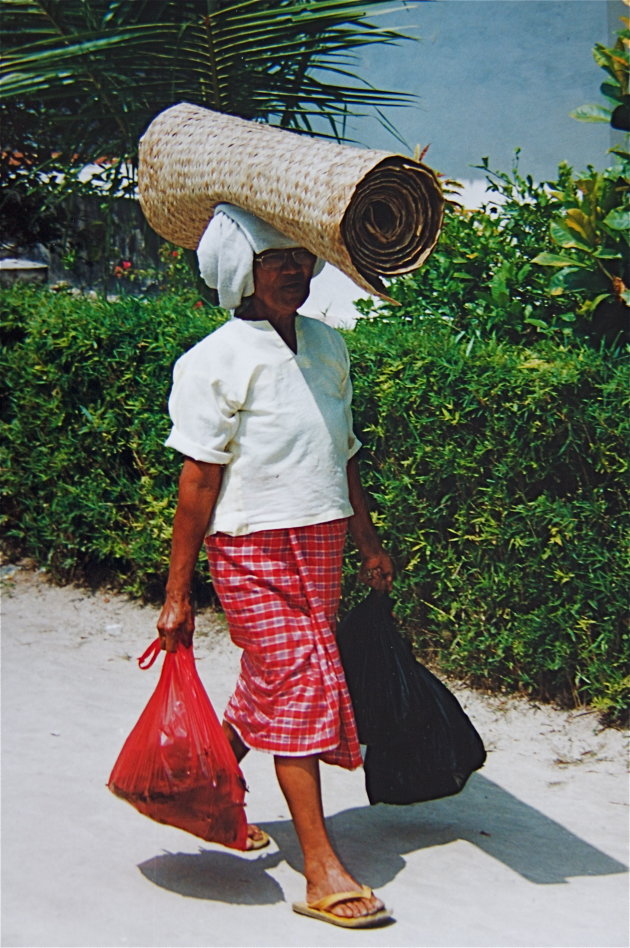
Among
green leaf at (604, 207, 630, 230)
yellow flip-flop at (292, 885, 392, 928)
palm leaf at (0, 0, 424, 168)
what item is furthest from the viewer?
palm leaf at (0, 0, 424, 168)

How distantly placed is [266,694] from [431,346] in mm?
1758

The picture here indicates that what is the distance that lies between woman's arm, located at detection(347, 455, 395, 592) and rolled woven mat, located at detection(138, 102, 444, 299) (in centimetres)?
77

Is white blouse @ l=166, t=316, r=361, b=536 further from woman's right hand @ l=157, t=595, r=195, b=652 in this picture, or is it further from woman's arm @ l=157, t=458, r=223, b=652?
woman's right hand @ l=157, t=595, r=195, b=652

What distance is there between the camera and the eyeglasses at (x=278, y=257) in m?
3.09

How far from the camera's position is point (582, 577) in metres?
4.10

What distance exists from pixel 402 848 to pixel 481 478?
1.41 meters

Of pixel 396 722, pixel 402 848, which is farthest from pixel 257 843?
pixel 396 722

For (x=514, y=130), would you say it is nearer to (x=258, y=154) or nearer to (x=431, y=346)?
(x=431, y=346)

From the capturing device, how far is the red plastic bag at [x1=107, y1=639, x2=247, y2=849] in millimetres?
3086

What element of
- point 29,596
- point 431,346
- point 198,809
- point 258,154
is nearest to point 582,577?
point 431,346

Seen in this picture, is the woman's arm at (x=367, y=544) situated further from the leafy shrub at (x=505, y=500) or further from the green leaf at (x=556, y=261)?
the green leaf at (x=556, y=261)

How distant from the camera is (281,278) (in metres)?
3.11

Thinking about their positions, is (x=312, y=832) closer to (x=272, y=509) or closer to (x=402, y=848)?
(x=402, y=848)

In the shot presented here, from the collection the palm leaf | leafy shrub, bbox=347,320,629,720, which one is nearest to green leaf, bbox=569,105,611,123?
leafy shrub, bbox=347,320,629,720
